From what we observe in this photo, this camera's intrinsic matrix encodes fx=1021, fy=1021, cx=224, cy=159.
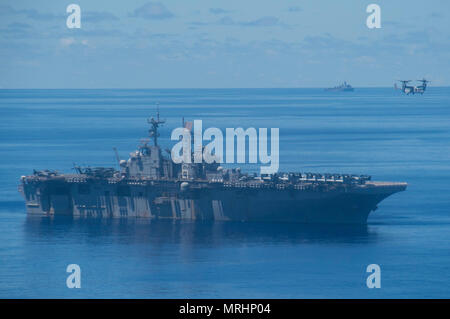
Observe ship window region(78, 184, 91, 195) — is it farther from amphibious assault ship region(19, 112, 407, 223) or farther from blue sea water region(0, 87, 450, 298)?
blue sea water region(0, 87, 450, 298)

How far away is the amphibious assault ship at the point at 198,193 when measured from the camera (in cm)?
7125

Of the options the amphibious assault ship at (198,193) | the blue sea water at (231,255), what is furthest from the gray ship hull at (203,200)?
the blue sea water at (231,255)

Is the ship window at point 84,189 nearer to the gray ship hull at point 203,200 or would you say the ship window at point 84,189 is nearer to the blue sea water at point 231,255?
the gray ship hull at point 203,200

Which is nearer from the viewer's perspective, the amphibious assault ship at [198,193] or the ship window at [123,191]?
the amphibious assault ship at [198,193]

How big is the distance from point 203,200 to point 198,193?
0.67 metres

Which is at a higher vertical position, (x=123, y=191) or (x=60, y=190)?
(x=123, y=191)

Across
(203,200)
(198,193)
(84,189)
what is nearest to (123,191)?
(84,189)

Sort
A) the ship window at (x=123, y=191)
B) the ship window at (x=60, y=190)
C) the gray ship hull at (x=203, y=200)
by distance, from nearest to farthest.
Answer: the gray ship hull at (x=203, y=200) < the ship window at (x=123, y=191) < the ship window at (x=60, y=190)

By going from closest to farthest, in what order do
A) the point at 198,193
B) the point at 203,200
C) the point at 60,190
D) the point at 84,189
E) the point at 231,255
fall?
the point at 231,255 < the point at 198,193 < the point at 203,200 < the point at 84,189 < the point at 60,190

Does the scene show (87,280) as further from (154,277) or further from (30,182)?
(30,182)

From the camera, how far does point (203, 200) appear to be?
73.9 meters

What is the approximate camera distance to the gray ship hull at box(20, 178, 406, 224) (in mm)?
71062

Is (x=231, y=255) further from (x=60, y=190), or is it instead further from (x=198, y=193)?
(x=60, y=190)
